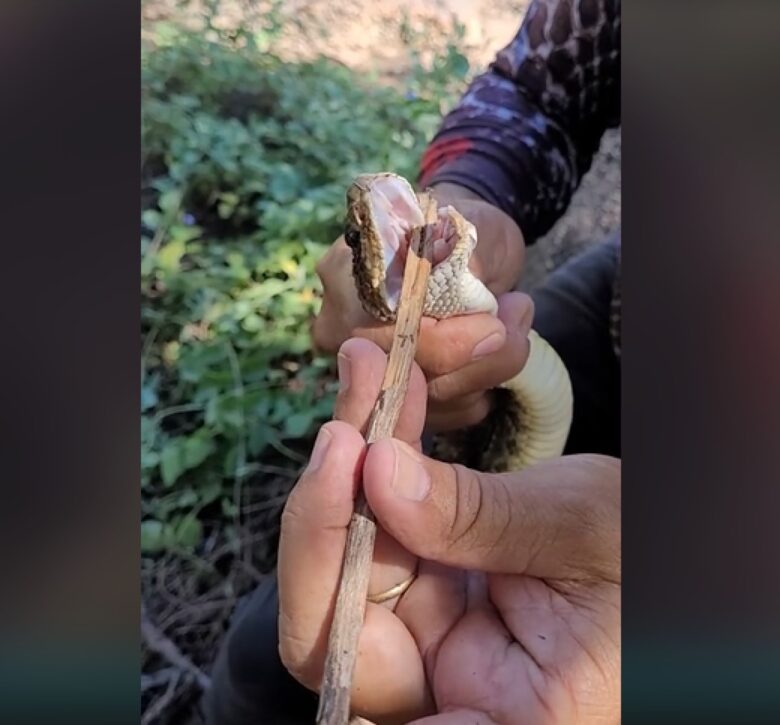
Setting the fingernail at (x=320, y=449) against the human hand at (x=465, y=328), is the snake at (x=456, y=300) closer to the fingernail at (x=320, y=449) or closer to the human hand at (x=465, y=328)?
the human hand at (x=465, y=328)

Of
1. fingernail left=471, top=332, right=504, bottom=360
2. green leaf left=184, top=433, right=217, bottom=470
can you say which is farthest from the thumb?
green leaf left=184, top=433, right=217, bottom=470

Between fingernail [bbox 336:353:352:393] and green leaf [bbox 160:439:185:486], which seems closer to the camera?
fingernail [bbox 336:353:352:393]

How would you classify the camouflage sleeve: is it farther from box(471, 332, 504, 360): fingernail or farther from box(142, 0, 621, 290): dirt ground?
box(471, 332, 504, 360): fingernail

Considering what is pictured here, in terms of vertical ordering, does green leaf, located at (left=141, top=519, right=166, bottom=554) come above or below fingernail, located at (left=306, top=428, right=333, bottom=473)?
below

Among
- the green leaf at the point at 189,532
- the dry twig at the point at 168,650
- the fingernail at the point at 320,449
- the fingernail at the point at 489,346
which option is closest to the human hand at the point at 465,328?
the fingernail at the point at 489,346

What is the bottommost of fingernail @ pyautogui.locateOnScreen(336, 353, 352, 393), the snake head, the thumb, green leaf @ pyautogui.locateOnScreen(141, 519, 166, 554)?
green leaf @ pyautogui.locateOnScreen(141, 519, 166, 554)
